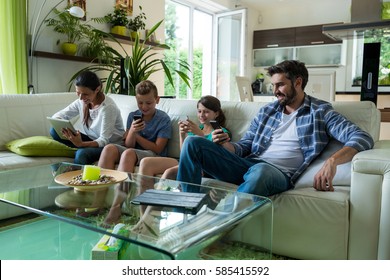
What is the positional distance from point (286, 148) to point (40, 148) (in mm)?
1503

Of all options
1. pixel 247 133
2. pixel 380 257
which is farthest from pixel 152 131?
pixel 380 257

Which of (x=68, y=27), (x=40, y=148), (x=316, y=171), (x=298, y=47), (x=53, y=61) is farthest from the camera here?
(x=298, y=47)

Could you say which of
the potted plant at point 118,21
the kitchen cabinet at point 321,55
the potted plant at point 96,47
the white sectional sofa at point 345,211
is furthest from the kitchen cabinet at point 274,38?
the white sectional sofa at point 345,211

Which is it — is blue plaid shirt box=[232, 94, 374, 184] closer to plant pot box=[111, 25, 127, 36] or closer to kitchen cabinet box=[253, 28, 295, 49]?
plant pot box=[111, 25, 127, 36]

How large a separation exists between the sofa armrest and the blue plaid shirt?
17 centimetres

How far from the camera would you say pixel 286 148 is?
1975mm

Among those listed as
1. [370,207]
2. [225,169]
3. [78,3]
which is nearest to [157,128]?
[225,169]

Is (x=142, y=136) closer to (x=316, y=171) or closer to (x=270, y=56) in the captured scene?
(x=316, y=171)

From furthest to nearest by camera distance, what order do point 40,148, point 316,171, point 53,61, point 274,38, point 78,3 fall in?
1. point 274,38
2. point 78,3
3. point 53,61
4. point 40,148
5. point 316,171

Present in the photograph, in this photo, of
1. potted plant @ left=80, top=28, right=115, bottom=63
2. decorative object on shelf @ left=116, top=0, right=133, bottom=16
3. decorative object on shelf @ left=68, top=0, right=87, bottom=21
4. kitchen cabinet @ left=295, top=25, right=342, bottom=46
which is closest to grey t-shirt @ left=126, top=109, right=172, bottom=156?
potted plant @ left=80, top=28, right=115, bottom=63

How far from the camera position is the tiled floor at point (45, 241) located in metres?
1.79

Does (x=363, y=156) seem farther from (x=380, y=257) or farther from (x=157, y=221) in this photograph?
(x=157, y=221)

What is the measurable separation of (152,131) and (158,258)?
1327 mm

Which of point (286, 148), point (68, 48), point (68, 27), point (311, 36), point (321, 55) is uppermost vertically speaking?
point (311, 36)
